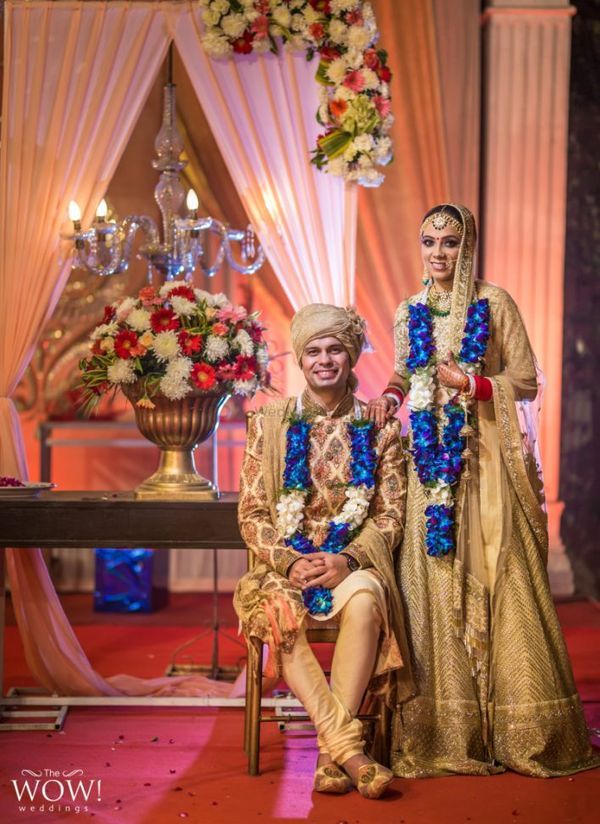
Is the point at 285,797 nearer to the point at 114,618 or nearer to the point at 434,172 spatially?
the point at 114,618

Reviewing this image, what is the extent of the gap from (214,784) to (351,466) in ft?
3.57

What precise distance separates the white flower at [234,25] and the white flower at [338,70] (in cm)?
39

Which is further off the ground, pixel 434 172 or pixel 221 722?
pixel 434 172

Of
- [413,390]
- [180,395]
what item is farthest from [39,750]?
[413,390]

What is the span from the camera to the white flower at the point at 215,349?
13.5ft

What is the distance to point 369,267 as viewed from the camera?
634 cm

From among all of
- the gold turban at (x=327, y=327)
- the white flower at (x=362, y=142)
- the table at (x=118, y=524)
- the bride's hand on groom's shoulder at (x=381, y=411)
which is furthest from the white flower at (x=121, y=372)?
the white flower at (x=362, y=142)

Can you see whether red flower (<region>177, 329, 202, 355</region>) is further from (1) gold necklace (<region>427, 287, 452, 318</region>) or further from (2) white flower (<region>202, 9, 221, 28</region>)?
(2) white flower (<region>202, 9, 221, 28</region>)

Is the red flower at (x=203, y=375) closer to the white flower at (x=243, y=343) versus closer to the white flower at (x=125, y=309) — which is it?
the white flower at (x=243, y=343)

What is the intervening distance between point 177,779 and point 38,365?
3587 millimetres

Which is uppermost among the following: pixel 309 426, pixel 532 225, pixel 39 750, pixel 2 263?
pixel 532 225

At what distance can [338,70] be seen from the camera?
4.55 meters

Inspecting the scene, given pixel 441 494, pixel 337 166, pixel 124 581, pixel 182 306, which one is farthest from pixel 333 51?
pixel 124 581

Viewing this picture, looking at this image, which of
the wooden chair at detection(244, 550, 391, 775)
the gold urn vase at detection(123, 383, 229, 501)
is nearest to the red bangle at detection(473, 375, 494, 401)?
the wooden chair at detection(244, 550, 391, 775)
